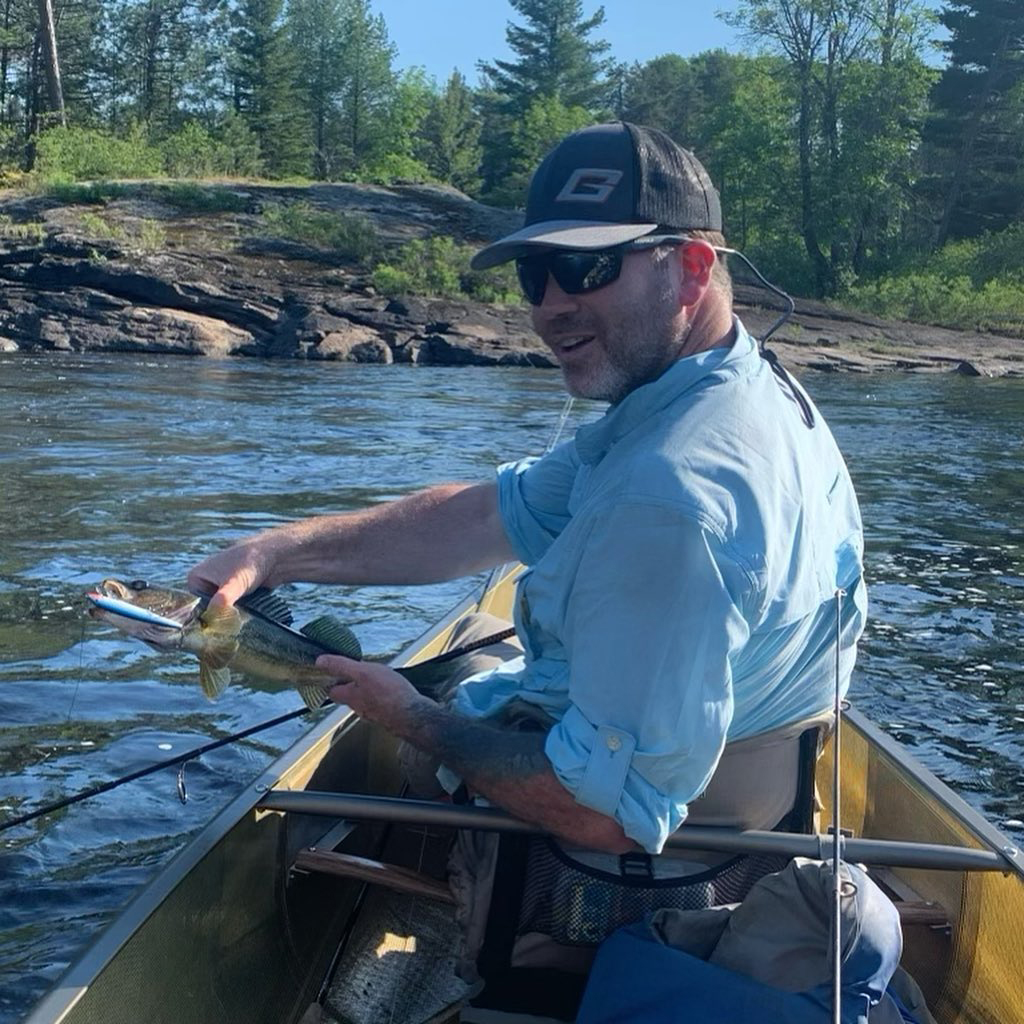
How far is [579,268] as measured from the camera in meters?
2.78

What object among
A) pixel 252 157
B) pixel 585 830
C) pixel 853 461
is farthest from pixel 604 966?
pixel 252 157

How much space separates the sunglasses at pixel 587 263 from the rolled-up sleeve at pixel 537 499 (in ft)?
2.85

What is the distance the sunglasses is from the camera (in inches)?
108

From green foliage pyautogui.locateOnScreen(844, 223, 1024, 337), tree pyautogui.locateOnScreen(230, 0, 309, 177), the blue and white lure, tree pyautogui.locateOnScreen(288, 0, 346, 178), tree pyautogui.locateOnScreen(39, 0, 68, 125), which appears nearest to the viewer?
the blue and white lure

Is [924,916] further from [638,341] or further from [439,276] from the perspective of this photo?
[439,276]

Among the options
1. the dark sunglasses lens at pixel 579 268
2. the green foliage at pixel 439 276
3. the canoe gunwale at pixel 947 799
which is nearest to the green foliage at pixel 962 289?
the green foliage at pixel 439 276

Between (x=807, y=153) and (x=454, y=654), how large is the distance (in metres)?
A: 46.5

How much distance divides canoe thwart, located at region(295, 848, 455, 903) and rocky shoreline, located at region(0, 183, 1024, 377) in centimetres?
2526

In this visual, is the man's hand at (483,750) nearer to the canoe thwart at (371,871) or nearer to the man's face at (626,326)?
the canoe thwart at (371,871)

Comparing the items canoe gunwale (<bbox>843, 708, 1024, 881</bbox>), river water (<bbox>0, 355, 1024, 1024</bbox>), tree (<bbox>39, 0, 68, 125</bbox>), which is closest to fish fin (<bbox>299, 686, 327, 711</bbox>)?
river water (<bbox>0, 355, 1024, 1024</bbox>)

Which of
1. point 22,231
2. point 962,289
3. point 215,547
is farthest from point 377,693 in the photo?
point 962,289

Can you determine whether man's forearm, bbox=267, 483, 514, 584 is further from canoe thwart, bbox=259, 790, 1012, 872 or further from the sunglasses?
the sunglasses

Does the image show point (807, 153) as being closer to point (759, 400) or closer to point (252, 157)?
point (252, 157)

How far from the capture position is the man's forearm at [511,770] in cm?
255
